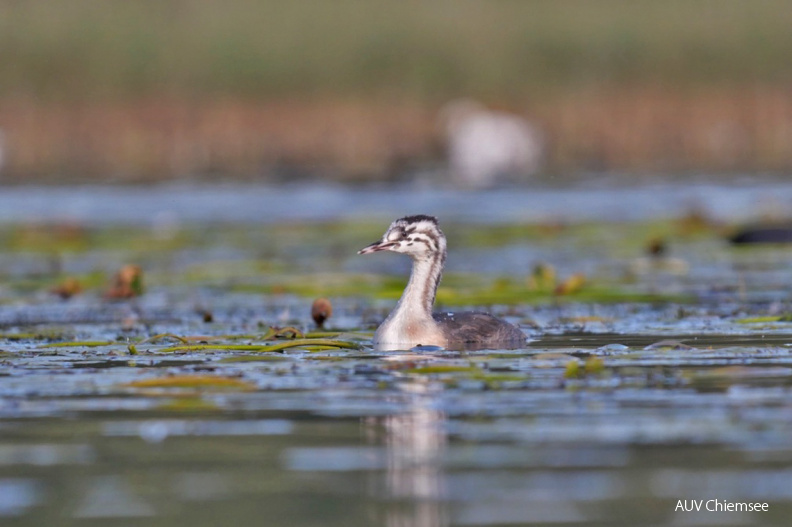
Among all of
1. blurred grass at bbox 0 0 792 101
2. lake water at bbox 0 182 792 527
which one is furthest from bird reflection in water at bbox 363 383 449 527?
blurred grass at bbox 0 0 792 101

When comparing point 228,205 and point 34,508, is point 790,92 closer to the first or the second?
point 228,205

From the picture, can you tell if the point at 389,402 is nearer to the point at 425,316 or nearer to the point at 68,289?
the point at 425,316

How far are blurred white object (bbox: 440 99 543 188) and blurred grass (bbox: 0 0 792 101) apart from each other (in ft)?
8.60

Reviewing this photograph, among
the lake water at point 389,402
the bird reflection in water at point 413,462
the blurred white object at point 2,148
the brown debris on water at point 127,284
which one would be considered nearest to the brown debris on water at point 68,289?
the lake water at point 389,402

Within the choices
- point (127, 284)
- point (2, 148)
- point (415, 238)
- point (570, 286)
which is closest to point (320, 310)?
point (415, 238)

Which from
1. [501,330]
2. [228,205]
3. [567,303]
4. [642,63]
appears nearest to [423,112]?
[642,63]

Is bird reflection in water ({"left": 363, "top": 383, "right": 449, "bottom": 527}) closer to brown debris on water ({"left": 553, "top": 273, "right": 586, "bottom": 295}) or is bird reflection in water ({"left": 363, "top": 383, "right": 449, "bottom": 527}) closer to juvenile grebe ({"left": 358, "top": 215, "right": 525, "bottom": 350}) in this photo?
juvenile grebe ({"left": 358, "top": 215, "right": 525, "bottom": 350})

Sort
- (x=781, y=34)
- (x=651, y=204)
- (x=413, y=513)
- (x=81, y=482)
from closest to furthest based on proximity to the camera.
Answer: (x=413, y=513) → (x=81, y=482) → (x=651, y=204) → (x=781, y=34)

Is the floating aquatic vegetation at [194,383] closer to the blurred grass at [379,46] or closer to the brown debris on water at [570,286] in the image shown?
the brown debris on water at [570,286]

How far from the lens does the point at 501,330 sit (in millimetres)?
13219

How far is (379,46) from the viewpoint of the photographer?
193 feet

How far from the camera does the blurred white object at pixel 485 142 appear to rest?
4584 centimetres

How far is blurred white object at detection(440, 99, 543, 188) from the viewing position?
45.8 metres

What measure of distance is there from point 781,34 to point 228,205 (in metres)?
32.4
